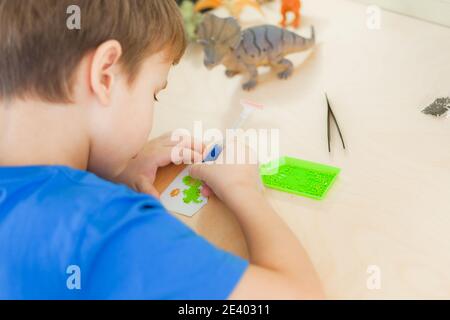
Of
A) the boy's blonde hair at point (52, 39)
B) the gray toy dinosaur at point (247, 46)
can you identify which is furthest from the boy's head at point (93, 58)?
the gray toy dinosaur at point (247, 46)

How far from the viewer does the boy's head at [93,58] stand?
54 cm

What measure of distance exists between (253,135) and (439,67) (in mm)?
326

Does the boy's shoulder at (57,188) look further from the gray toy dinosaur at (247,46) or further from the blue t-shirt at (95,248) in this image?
the gray toy dinosaur at (247,46)

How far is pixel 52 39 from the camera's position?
1.79ft

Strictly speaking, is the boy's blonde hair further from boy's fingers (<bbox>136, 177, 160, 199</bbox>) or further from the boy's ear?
boy's fingers (<bbox>136, 177, 160, 199</bbox>)

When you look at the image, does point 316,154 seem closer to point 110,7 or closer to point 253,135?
point 253,135

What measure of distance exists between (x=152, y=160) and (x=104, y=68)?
217 mm

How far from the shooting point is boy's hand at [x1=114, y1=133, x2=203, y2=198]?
75 cm

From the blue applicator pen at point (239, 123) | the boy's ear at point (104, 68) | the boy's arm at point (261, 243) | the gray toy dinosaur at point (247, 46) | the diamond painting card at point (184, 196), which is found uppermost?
the boy's ear at point (104, 68)

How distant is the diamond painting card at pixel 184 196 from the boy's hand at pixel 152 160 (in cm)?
2

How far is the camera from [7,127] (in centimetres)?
57

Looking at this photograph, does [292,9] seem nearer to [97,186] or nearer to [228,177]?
[228,177]
